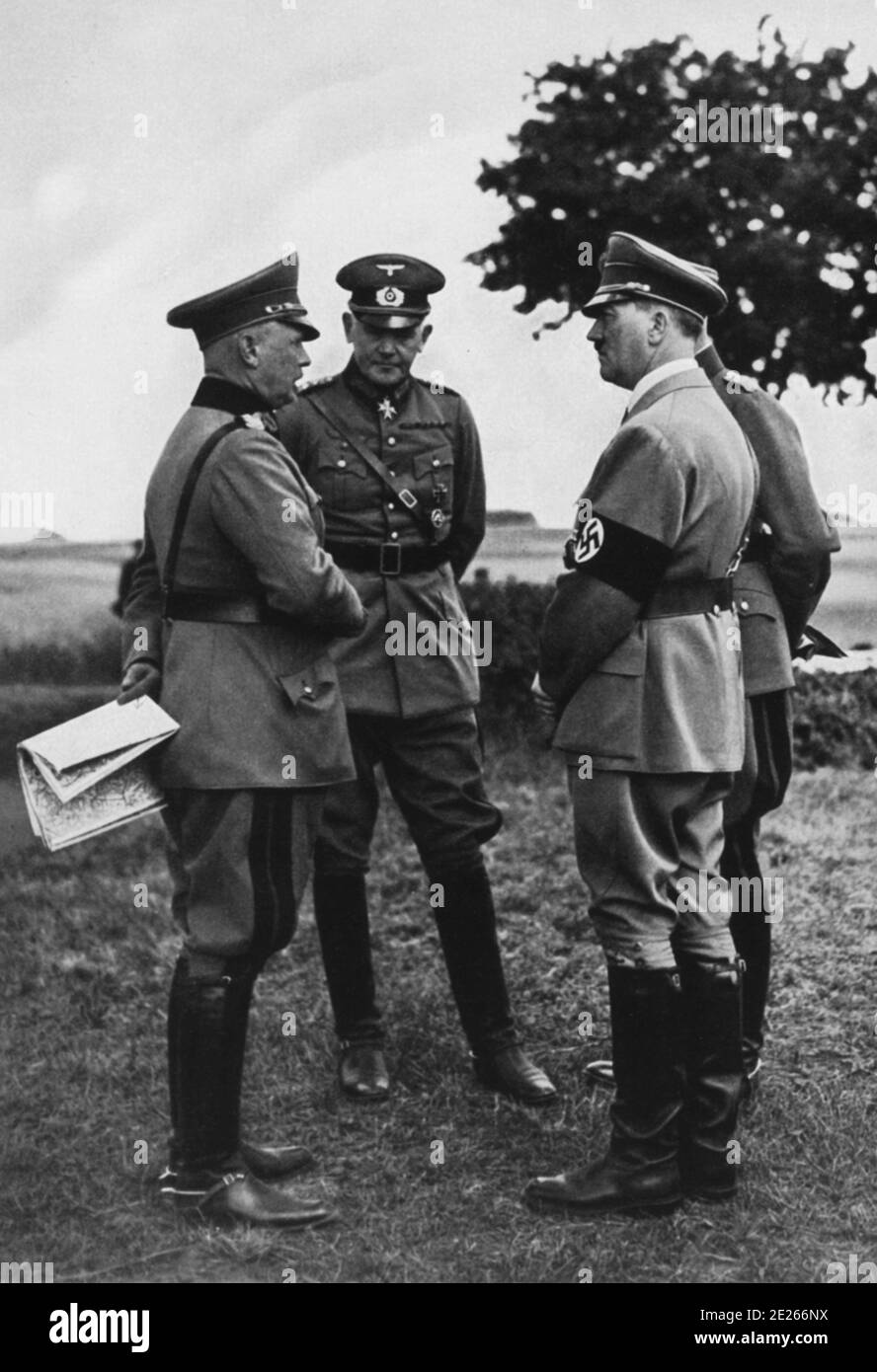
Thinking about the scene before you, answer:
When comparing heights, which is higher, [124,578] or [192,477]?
[192,477]

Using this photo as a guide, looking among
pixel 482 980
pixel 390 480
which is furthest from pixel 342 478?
pixel 482 980

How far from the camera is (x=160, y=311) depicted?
6.46 meters

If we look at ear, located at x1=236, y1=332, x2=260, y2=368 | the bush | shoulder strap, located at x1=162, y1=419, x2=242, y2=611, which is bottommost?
the bush

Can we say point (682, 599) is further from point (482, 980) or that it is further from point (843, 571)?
point (843, 571)

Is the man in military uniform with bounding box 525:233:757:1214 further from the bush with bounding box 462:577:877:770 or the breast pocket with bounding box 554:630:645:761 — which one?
the bush with bounding box 462:577:877:770

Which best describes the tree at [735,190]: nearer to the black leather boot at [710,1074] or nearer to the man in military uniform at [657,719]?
the man in military uniform at [657,719]

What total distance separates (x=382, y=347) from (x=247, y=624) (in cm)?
A: 118

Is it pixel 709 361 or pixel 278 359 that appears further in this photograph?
pixel 709 361

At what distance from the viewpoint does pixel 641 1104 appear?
4.26m

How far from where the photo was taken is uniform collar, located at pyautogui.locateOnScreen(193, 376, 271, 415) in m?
4.24

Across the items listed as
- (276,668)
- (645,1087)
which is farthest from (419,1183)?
(276,668)

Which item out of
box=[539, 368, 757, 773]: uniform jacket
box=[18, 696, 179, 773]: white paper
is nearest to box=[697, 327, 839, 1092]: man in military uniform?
box=[539, 368, 757, 773]: uniform jacket

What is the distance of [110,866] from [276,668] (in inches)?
145

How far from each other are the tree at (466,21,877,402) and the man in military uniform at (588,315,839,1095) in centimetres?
249
